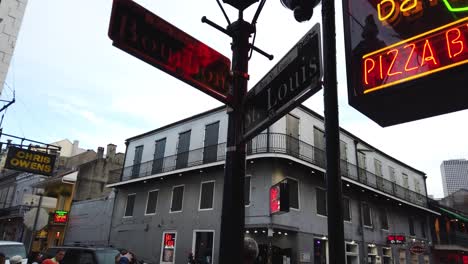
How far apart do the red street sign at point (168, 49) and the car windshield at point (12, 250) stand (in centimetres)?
1242

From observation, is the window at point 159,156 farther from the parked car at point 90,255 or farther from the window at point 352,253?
the window at point 352,253

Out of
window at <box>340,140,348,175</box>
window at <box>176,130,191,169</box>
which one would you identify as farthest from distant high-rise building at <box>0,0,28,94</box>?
window at <box>340,140,348,175</box>

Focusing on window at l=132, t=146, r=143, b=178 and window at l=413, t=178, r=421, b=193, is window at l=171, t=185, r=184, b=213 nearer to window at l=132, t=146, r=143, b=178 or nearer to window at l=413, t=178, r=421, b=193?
window at l=132, t=146, r=143, b=178

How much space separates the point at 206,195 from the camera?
22094 mm

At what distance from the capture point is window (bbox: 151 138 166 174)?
2566cm

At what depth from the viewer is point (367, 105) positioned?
15.2 feet

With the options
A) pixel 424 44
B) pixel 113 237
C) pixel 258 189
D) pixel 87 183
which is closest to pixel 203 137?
pixel 258 189

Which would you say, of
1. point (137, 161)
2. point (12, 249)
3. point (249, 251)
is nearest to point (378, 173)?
point (137, 161)

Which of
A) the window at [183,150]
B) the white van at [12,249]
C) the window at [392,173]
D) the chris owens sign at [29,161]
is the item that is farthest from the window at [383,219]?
the white van at [12,249]

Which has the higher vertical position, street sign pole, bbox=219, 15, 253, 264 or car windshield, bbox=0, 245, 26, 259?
street sign pole, bbox=219, 15, 253, 264

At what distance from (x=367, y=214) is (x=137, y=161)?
17594 mm

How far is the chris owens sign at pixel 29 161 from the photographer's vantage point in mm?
15984

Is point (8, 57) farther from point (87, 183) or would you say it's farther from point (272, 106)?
point (87, 183)

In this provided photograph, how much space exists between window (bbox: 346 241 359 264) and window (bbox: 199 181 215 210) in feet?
30.1
